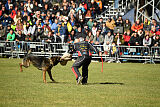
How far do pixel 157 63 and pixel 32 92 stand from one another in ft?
43.4

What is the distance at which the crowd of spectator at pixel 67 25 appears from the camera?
23.6 metres

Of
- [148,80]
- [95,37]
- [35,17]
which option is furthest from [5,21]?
[148,80]

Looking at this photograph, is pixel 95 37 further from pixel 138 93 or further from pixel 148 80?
pixel 138 93

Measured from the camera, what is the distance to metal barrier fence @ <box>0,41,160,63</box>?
22.8 metres

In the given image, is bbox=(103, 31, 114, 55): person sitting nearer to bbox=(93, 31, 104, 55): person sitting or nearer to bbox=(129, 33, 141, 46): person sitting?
bbox=(93, 31, 104, 55): person sitting

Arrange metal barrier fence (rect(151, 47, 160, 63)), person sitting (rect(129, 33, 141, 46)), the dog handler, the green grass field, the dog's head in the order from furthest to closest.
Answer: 1. person sitting (rect(129, 33, 141, 46))
2. metal barrier fence (rect(151, 47, 160, 63))
3. the dog's head
4. the dog handler
5. the green grass field

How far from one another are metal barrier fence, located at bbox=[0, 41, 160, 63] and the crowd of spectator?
33 centimetres

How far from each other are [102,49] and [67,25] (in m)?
3.30

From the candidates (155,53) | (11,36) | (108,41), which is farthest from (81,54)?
(11,36)

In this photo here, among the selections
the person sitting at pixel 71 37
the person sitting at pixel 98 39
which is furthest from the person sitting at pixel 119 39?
the person sitting at pixel 71 37

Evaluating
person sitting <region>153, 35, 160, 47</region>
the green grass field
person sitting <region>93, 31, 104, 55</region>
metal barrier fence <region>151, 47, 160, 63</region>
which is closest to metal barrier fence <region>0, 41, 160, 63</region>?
metal barrier fence <region>151, 47, 160, 63</region>

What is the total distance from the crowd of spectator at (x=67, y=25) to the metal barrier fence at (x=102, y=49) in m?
0.33

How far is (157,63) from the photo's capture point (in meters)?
23.1

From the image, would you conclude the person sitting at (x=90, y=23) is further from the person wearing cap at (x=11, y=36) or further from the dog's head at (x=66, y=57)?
the dog's head at (x=66, y=57)
